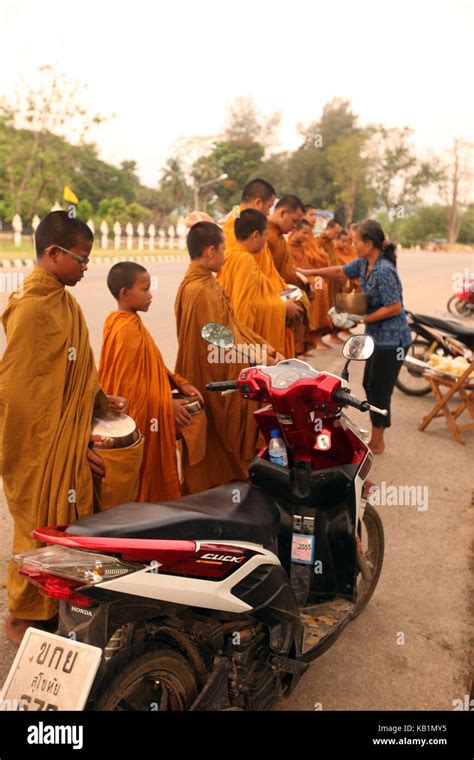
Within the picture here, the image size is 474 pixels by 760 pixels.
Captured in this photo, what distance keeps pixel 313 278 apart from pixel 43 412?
7.09 meters

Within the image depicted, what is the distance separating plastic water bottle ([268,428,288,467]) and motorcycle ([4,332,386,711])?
21 mm

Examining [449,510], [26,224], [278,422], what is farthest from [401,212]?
[26,224]

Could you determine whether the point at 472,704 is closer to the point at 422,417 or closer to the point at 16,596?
the point at 16,596

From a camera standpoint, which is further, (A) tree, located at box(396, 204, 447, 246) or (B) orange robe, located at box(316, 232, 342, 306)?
(A) tree, located at box(396, 204, 447, 246)

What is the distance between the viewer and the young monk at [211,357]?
4094 mm

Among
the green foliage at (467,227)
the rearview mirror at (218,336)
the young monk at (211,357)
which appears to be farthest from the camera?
the green foliage at (467,227)

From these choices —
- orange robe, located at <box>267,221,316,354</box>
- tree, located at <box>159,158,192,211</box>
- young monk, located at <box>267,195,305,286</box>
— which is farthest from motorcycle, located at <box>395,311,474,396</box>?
tree, located at <box>159,158,192,211</box>

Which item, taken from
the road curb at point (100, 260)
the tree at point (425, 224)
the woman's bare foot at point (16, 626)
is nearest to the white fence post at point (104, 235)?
the road curb at point (100, 260)

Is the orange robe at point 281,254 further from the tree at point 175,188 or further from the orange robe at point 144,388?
the tree at point 175,188

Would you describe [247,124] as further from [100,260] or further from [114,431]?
[114,431]

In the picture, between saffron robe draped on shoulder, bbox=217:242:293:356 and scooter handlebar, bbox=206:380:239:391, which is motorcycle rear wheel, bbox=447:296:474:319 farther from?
scooter handlebar, bbox=206:380:239:391

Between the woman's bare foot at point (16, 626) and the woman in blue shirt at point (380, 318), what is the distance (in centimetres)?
316

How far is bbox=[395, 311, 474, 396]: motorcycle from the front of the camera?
7.16 meters

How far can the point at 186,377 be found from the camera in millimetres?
4273
